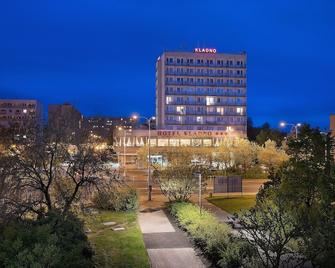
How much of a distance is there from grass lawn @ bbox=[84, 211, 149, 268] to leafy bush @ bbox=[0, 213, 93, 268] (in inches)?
116

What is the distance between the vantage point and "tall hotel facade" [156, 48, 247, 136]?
149125 mm

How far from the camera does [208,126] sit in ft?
496

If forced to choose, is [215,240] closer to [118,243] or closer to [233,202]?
[118,243]

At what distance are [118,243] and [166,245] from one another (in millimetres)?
2402

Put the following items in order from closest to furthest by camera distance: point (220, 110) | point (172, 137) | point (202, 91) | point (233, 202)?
point (233, 202)
point (172, 137)
point (202, 91)
point (220, 110)

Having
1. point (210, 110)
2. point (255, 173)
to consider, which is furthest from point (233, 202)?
point (210, 110)

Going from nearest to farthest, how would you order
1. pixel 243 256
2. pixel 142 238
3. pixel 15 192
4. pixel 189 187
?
1. pixel 243 256
2. pixel 15 192
3. pixel 142 238
4. pixel 189 187

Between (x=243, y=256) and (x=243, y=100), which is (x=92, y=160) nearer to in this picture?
(x=243, y=256)

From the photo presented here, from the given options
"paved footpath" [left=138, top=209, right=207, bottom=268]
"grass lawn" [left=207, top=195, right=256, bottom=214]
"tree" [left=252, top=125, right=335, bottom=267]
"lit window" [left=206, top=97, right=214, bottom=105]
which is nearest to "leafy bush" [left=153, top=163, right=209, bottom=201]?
"grass lawn" [left=207, top=195, right=256, bottom=214]

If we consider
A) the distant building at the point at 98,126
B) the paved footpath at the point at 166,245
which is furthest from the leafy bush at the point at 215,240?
the distant building at the point at 98,126

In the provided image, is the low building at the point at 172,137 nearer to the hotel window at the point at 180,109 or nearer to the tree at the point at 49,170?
the hotel window at the point at 180,109

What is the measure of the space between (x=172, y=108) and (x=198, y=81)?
39.8ft

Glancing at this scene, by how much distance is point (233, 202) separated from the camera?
38.5 m

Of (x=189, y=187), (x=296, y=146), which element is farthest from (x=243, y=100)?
(x=296, y=146)
